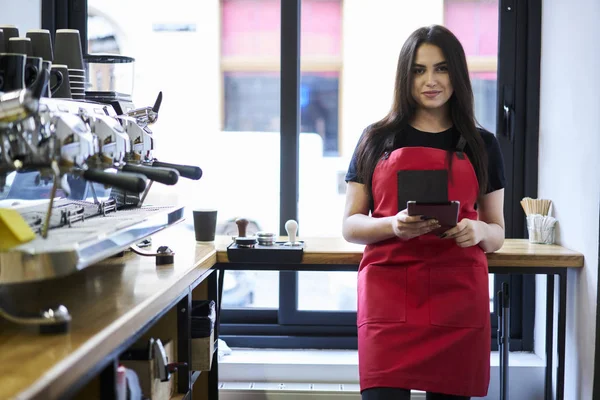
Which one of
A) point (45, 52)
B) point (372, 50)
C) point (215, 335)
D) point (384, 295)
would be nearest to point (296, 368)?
point (215, 335)

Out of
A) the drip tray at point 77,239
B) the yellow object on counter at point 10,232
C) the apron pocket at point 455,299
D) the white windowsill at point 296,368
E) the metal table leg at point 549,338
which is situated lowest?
the white windowsill at point 296,368

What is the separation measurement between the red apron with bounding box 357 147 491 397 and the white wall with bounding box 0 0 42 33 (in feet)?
6.07

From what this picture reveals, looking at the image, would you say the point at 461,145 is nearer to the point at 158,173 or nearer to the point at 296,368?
the point at 158,173

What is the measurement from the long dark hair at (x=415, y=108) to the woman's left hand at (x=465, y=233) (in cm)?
18

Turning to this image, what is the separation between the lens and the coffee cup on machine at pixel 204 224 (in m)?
2.79

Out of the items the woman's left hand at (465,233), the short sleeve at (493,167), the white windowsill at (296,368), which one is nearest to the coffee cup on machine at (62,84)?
the woman's left hand at (465,233)

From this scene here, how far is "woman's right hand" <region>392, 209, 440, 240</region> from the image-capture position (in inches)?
77.8

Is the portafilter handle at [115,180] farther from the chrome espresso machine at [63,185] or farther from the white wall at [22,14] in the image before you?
the white wall at [22,14]

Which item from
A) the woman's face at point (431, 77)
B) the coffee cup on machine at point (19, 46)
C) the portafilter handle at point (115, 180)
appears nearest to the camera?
the portafilter handle at point (115, 180)

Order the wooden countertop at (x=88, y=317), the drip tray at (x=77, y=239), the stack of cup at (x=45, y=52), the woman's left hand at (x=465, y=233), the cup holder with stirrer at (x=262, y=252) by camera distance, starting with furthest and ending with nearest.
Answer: the cup holder with stirrer at (x=262, y=252), the woman's left hand at (x=465, y=233), the stack of cup at (x=45, y=52), the drip tray at (x=77, y=239), the wooden countertop at (x=88, y=317)

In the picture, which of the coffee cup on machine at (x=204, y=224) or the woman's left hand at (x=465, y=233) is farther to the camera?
the coffee cup on machine at (x=204, y=224)

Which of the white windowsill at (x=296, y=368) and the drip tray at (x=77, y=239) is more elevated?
the drip tray at (x=77, y=239)

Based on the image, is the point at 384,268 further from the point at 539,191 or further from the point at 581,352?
the point at 539,191

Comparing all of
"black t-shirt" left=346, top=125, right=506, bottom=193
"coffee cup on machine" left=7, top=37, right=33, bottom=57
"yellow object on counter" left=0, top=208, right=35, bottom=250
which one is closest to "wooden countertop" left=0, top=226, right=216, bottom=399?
"yellow object on counter" left=0, top=208, right=35, bottom=250
